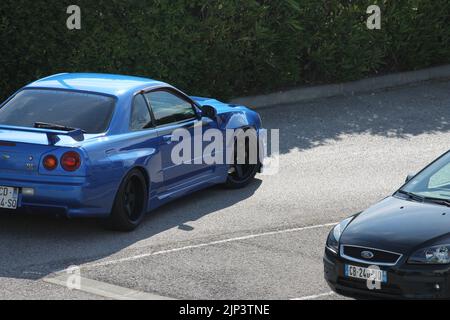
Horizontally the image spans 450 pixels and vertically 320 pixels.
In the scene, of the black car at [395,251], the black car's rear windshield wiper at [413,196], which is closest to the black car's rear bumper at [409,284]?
the black car at [395,251]

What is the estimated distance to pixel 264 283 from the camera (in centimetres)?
991

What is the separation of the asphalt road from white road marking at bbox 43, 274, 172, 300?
0.06ft

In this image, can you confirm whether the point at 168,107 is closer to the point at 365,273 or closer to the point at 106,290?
the point at 106,290

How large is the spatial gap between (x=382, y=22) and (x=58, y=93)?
9.07m

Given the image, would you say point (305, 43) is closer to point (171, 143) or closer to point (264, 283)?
point (171, 143)

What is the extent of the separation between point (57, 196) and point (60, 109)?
1233 mm

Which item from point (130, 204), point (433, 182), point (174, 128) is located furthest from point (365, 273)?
point (174, 128)

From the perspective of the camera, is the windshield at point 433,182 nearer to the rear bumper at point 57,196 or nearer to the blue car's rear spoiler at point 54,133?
the rear bumper at point 57,196

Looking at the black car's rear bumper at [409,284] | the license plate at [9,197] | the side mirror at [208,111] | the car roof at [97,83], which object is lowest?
the black car's rear bumper at [409,284]

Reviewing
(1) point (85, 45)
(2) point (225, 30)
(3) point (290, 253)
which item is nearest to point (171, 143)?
(3) point (290, 253)

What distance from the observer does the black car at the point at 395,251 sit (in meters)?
8.63

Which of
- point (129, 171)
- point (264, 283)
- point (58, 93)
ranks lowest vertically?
point (264, 283)

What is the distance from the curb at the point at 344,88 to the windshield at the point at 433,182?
8222 mm

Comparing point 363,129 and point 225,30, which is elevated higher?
A: point 225,30
